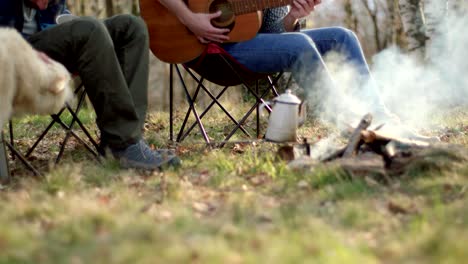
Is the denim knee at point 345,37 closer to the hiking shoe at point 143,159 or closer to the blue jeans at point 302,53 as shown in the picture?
the blue jeans at point 302,53

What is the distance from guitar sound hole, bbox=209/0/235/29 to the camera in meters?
4.03

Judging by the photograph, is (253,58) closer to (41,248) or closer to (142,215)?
(142,215)

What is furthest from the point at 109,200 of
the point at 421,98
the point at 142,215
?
Result: the point at 421,98

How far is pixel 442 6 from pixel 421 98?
1380 mm

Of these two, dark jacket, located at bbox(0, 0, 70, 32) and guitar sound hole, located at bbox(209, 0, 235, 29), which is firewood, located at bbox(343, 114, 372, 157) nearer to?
guitar sound hole, located at bbox(209, 0, 235, 29)

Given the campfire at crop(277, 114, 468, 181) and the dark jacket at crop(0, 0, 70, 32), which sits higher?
the dark jacket at crop(0, 0, 70, 32)

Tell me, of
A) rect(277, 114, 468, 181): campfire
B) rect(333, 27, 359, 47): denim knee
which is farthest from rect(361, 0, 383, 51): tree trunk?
rect(277, 114, 468, 181): campfire

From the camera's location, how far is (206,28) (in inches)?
156

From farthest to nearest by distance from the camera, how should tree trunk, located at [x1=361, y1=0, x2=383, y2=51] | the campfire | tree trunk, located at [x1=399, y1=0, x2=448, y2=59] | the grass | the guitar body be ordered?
tree trunk, located at [x1=361, y1=0, x2=383, y2=51] < tree trunk, located at [x1=399, y1=0, x2=448, y2=59] < the guitar body < the campfire < the grass

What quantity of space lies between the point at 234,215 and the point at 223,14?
6.41ft

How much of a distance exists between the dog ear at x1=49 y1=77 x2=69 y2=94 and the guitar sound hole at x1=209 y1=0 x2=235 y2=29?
3.95 ft

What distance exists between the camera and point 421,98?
19.4 feet

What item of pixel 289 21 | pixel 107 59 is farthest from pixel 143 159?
pixel 289 21

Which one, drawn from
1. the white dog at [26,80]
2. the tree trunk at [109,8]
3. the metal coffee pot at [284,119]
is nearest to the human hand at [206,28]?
the metal coffee pot at [284,119]
